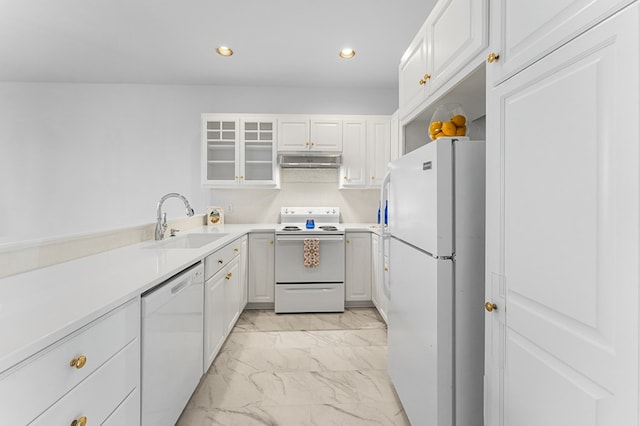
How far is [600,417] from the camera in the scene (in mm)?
612

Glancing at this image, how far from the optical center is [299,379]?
2025mm

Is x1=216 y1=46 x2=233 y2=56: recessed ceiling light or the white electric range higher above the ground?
x1=216 y1=46 x2=233 y2=56: recessed ceiling light

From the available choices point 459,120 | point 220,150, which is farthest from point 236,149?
point 459,120

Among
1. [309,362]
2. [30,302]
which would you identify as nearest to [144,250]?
[30,302]

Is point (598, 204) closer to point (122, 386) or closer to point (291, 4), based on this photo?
point (122, 386)

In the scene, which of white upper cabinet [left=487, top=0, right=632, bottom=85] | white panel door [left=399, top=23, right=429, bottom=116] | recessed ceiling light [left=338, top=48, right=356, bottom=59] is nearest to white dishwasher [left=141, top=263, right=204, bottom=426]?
white upper cabinet [left=487, top=0, right=632, bottom=85]

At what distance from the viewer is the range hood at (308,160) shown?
11.4ft

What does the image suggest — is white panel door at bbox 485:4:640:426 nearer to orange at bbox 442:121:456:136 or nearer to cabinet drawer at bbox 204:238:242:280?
orange at bbox 442:121:456:136

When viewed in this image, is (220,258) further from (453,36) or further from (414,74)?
(453,36)

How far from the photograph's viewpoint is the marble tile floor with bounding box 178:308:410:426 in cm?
168

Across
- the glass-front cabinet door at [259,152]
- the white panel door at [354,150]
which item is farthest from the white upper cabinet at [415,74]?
the glass-front cabinet door at [259,152]

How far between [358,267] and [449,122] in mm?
2152

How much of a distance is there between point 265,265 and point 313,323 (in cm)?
81

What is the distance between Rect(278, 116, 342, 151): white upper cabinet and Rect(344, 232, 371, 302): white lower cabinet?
111cm
